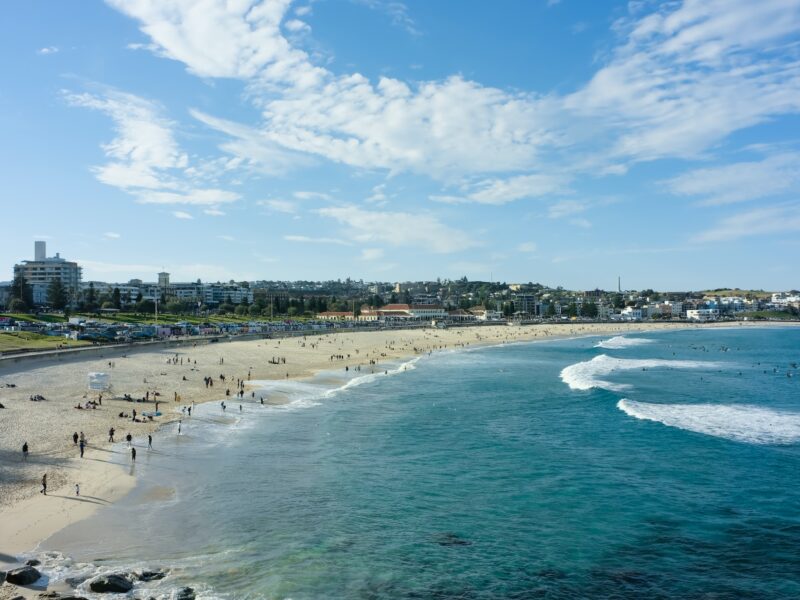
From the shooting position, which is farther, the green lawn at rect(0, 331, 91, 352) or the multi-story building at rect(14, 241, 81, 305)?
the multi-story building at rect(14, 241, 81, 305)

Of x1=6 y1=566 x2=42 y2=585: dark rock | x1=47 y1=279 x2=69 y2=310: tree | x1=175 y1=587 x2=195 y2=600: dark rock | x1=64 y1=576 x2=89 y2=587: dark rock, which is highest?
x1=47 y1=279 x2=69 y2=310: tree

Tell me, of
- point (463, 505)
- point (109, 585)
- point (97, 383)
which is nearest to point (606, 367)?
point (463, 505)

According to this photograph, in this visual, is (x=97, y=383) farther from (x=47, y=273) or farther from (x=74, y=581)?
(x=47, y=273)

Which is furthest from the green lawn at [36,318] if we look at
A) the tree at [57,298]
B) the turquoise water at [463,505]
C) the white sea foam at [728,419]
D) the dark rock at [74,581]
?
the dark rock at [74,581]

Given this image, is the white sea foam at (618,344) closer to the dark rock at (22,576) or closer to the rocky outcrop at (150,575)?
the rocky outcrop at (150,575)

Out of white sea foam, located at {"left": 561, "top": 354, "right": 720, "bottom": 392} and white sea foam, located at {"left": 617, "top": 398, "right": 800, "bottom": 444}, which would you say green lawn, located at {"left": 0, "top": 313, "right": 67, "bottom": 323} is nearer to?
white sea foam, located at {"left": 561, "top": 354, "right": 720, "bottom": 392}

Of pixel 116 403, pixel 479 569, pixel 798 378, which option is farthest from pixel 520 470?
pixel 798 378

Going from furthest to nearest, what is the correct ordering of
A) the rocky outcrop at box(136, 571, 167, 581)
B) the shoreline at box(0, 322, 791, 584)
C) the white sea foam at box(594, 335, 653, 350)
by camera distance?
the white sea foam at box(594, 335, 653, 350) < the shoreline at box(0, 322, 791, 584) < the rocky outcrop at box(136, 571, 167, 581)

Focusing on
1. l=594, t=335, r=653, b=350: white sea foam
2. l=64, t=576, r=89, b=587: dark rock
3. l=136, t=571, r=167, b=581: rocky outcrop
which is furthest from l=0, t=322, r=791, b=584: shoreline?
l=594, t=335, r=653, b=350: white sea foam

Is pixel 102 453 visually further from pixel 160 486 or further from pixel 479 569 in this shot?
pixel 479 569
